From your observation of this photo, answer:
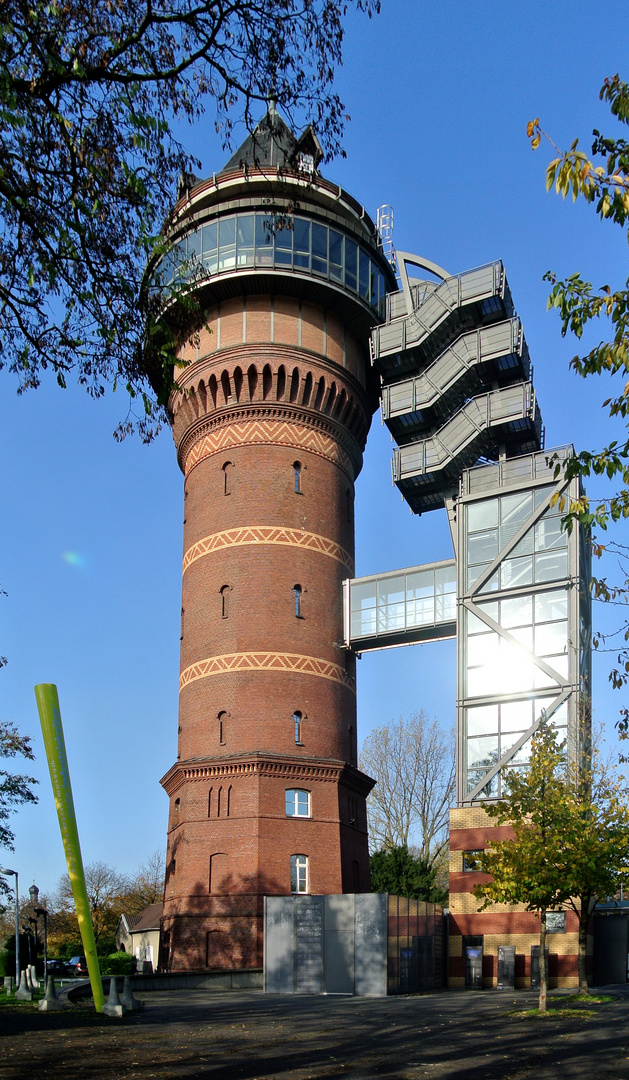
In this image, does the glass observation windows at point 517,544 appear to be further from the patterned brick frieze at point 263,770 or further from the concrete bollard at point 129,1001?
the concrete bollard at point 129,1001

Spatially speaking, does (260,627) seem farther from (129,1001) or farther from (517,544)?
(129,1001)

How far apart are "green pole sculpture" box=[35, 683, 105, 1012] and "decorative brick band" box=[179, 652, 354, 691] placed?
16.2 m

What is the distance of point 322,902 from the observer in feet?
95.3

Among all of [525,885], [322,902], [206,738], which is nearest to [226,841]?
[206,738]

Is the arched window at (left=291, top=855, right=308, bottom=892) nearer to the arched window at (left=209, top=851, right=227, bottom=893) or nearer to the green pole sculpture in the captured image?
the arched window at (left=209, top=851, right=227, bottom=893)

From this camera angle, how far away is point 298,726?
118ft

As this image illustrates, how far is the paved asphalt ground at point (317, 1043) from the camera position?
12445 millimetres

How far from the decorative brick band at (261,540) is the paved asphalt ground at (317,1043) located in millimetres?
16975

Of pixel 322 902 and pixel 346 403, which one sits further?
pixel 346 403

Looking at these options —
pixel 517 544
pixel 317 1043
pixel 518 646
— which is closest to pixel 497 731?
pixel 518 646

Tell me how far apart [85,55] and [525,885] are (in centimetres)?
1794

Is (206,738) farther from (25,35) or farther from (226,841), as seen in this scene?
(25,35)

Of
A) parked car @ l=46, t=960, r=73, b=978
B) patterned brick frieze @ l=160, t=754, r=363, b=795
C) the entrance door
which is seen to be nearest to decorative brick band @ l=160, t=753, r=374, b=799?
patterned brick frieze @ l=160, t=754, r=363, b=795

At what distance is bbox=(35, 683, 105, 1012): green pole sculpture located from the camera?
62.2 feet
